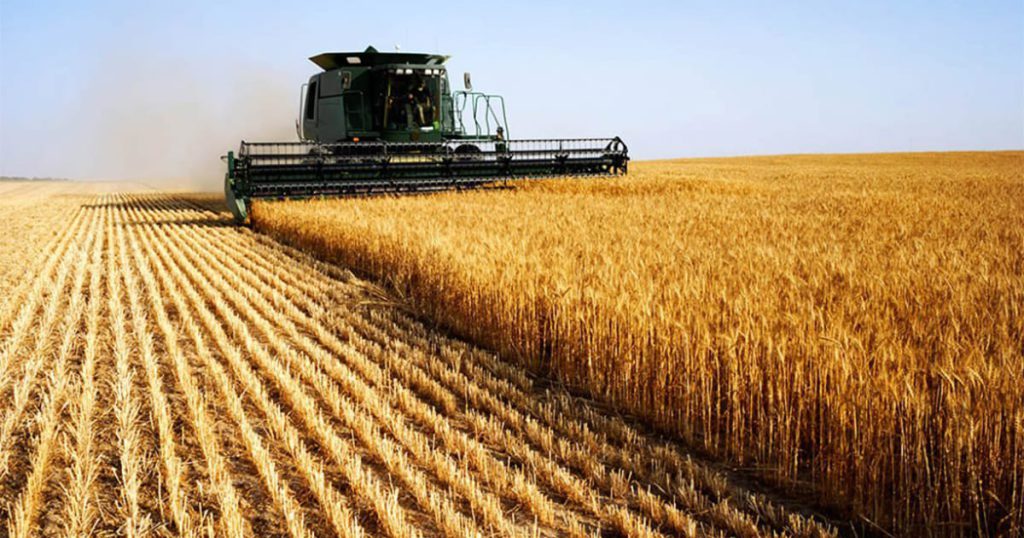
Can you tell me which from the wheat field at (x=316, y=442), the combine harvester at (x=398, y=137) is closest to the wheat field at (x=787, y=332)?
the wheat field at (x=316, y=442)

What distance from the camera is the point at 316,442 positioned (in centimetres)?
396

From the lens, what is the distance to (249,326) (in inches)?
251

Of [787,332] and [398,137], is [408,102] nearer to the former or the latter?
[398,137]

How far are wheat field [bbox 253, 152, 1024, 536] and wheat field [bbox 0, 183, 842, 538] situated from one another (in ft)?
0.69

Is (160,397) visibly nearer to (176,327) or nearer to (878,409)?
(176,327)

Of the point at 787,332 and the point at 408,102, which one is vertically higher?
the point at 408,102

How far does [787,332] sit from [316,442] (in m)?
2.26

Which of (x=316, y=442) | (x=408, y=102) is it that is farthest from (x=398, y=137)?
(x=316, y=442)

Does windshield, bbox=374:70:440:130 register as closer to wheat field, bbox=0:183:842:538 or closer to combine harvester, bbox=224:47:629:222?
combine harvester, bbox=224:47:629:222

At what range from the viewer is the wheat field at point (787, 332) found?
9.11 feet

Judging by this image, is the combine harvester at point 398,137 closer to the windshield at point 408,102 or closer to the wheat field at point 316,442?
the windshield at point 408,102

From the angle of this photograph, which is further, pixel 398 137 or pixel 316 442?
pixel 398 137

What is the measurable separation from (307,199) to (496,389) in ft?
31.7

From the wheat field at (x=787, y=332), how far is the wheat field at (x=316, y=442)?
0.21 meters
